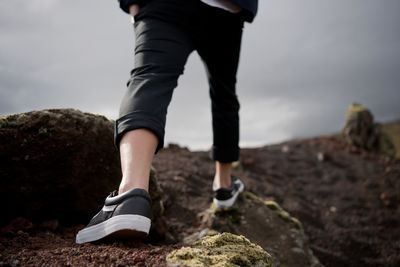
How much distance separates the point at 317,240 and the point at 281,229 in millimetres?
1491

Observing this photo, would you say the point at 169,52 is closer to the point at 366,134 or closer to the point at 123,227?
the point at 123,227

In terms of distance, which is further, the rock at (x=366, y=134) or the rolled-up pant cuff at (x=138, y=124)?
the rock at (x=366, y=134)

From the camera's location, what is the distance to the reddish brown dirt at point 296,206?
131cm

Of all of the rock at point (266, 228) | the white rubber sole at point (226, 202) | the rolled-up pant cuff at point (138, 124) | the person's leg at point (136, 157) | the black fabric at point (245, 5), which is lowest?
the rock at point (266, 228)

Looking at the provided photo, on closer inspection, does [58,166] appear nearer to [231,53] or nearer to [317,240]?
[231,53]

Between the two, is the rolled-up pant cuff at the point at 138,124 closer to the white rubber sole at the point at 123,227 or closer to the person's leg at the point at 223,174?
the white rubber sole at the point at 123,227

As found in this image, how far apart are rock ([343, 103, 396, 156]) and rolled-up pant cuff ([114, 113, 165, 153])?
34.8 ft

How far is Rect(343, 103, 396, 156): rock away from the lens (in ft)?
33.8

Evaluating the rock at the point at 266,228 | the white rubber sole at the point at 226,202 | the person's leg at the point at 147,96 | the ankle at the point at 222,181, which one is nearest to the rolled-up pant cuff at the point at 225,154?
the ankle at the point at 222,181

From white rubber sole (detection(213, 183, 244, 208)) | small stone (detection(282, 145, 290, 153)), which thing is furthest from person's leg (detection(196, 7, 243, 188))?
small stone (detection(282, 145, 290, 153))

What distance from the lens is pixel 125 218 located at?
4.36ft

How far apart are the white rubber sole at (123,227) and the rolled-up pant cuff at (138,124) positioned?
15.7 inches

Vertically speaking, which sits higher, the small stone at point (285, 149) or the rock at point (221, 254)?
the small stone at point (285, 149)

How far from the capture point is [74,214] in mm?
2127
